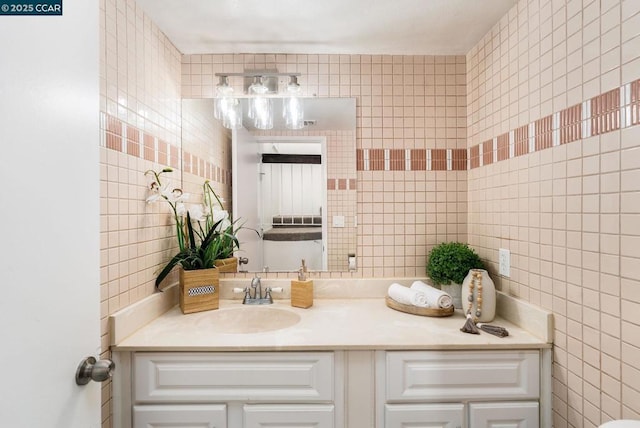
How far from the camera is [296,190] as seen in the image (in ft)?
5.68

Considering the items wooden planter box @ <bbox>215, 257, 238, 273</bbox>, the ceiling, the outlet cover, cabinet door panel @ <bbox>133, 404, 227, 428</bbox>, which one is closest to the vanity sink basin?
wooden planter box @ <bbox>215, 257, 238, 273</bbox>

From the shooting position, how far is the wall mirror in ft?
5.66

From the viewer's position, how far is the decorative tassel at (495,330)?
1.20m

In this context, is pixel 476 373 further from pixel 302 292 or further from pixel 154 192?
pixel 154 192

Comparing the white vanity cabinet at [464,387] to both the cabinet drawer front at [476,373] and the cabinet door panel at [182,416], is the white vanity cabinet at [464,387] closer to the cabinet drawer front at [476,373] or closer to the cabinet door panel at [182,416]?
the cabinet drawer front at [476,373]

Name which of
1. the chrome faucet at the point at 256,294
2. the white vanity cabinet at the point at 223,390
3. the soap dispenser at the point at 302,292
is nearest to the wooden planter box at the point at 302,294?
the soap dispenser at the point at 302,292

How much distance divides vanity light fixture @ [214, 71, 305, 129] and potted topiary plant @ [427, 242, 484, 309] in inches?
37.3

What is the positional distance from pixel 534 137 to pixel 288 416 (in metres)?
1.34

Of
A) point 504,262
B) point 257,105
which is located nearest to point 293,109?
point 257,105

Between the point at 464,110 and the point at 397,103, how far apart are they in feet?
1.16

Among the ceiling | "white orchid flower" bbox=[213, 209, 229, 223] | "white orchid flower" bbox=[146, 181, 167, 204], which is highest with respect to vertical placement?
the ceiling

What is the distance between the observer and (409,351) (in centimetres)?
117

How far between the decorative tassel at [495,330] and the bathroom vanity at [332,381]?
0.07ft

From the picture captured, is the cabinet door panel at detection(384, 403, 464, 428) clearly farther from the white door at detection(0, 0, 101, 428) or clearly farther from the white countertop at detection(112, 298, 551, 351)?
the white door at detection(0, 0, 101, 428)
